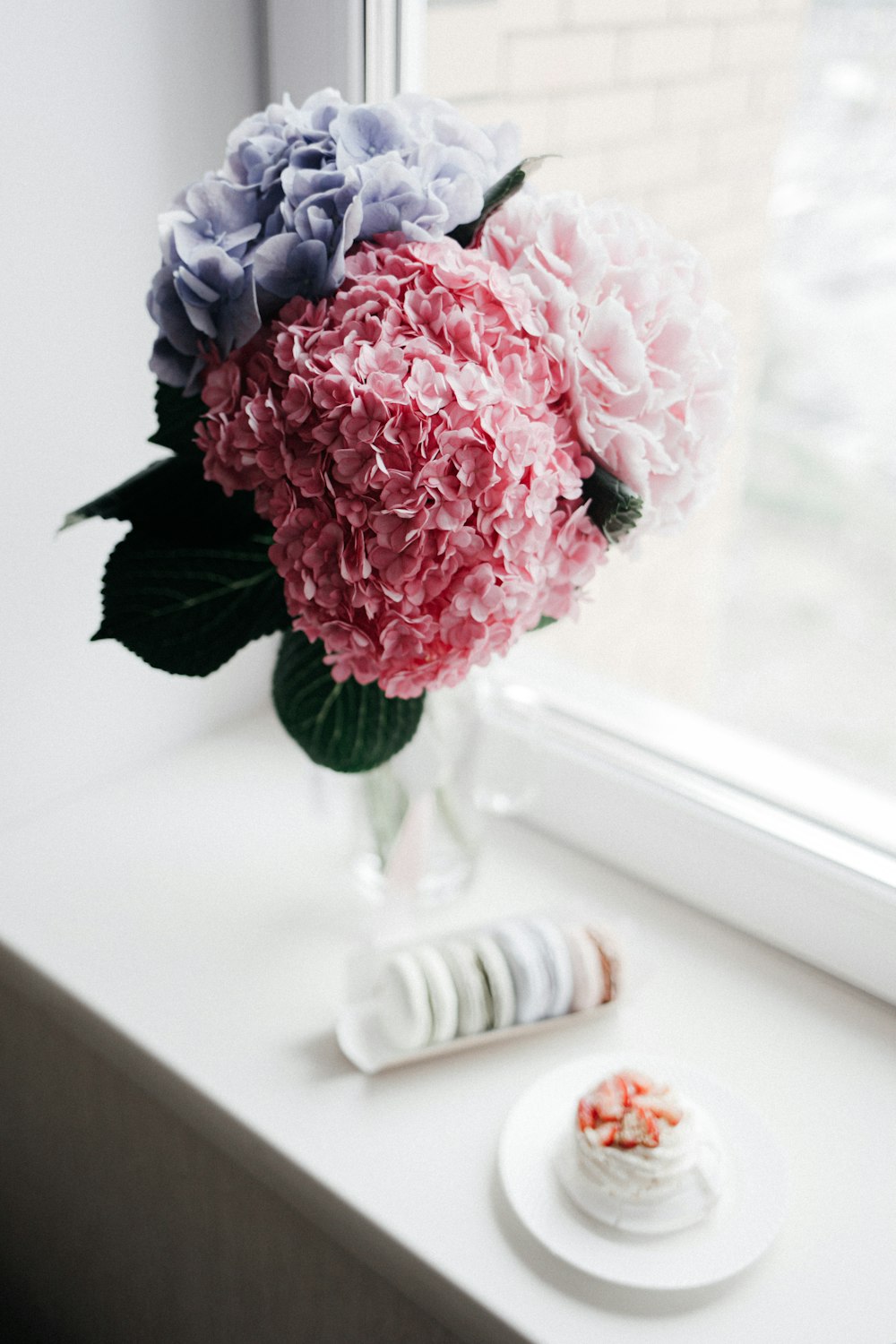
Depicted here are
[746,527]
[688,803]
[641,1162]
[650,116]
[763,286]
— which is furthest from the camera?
[746,527]

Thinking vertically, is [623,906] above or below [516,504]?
below

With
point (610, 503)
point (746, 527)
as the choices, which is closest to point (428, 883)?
point (610, 503)

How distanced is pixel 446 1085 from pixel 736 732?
15.4 inches

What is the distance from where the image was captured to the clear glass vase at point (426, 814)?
80cm

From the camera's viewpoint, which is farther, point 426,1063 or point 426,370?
point 426,1063

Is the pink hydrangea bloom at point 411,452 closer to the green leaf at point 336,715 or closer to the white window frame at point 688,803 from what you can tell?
the green leaf at point 336,715

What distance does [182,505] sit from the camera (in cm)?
65

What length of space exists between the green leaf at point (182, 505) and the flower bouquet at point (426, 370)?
0.02 metres

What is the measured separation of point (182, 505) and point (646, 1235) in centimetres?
48

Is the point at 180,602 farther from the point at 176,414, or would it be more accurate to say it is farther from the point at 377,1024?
the point at 377,1024

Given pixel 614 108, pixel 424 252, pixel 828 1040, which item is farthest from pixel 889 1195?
pixel 614 108

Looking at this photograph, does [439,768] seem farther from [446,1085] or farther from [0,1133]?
[0,1133]

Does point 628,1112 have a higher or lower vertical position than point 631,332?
lower

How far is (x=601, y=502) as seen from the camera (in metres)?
0.58
